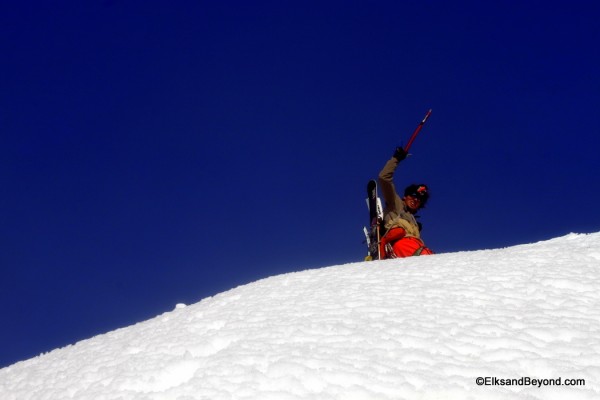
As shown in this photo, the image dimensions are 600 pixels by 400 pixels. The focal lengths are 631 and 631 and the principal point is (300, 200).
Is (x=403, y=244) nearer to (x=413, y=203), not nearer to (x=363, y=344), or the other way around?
(x=413, y=203)

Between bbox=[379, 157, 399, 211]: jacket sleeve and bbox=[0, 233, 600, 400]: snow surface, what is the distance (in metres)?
2.39

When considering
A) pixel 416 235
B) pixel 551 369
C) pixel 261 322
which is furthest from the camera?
pixel 416 235

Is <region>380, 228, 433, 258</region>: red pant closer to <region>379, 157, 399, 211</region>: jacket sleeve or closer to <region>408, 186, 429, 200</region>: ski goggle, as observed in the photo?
<region>379, 157, 399, 211</region>: jacket sleeve

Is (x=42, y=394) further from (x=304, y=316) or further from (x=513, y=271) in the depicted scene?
(x=513, y=271)

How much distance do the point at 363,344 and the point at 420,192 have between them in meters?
5.24

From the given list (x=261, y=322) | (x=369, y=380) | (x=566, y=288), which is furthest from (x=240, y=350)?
(x=566, y=288)

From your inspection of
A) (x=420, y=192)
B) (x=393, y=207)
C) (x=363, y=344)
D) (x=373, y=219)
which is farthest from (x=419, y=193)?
(x=363, y=344)

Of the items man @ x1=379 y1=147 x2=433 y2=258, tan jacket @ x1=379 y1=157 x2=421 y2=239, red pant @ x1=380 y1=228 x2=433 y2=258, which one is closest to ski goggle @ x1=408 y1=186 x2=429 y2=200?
man @ x1=379 y1=147 x2=433 y2=258

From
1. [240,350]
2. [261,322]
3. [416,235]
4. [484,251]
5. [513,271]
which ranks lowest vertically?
[240,350]

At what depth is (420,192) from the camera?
8.86 m

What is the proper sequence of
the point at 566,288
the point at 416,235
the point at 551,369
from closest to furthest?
the point at 551,369, the point at 566,288, the point at 416,235

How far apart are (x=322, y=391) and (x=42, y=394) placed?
1885mm

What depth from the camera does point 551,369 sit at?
3482 mm

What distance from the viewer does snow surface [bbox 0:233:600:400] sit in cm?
333
